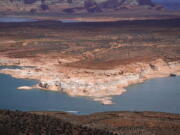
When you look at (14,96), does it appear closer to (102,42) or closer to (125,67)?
(125,67)

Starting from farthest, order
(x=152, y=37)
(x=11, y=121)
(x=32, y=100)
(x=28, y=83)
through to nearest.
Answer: (x=152, y=37)
(x=28, y=83)
(x=32, y=100)
(x=11, y=121)

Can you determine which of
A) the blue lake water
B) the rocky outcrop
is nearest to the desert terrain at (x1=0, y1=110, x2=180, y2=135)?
the blue lake water

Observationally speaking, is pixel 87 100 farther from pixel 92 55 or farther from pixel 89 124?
pixel 92 55

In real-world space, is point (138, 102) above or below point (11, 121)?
below

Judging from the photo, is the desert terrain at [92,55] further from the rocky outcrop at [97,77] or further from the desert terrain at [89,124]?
the desert terrain at [89,124]

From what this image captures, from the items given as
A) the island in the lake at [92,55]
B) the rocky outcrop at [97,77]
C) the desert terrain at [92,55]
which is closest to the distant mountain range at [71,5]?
the island in the lake at [92,55]

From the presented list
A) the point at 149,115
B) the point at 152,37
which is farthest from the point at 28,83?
the point at 152,37

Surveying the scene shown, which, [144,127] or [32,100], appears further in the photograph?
[32,100]

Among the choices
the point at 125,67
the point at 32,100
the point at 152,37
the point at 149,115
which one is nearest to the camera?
the point at 149,115
